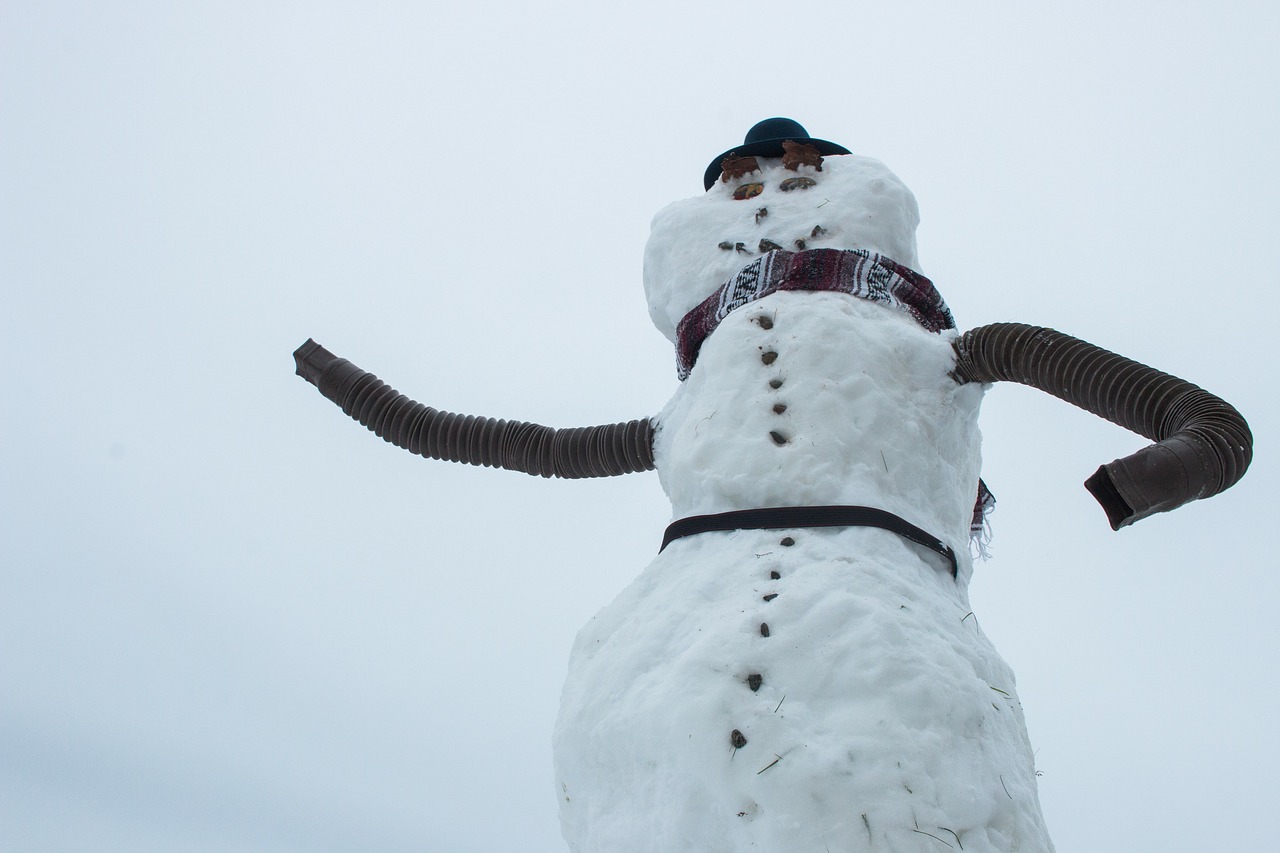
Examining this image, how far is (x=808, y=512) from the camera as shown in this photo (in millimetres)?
2412

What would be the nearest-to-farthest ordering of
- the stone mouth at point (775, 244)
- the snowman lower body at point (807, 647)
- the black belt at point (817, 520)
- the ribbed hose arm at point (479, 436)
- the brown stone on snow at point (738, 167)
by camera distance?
1. the snowman lower body at point (807, 647)
2. the black belt at point (817, 520)
3. the stone mouth at point (775, 244)
4. the ribbed hose arm at point (479, 436)
5. the brown stone on snow at point (738, 167)

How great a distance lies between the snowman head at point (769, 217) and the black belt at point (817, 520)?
0.87m

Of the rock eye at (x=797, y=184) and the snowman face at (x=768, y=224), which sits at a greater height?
the rock eye at (x=797, y=184)

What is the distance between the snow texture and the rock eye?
0.42 feet

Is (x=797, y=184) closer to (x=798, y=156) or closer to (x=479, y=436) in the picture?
(x=798, y=156)

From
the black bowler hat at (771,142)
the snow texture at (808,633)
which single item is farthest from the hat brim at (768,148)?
the snow texture at (808,633)

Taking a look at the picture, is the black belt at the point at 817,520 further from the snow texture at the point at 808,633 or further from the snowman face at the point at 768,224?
the snowman face at the point at 768,224

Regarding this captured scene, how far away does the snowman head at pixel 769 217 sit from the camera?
3068mm

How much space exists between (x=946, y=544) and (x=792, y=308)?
71 centimetres

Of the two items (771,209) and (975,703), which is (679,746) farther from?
(771,209)

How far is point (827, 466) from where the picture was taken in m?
2.47

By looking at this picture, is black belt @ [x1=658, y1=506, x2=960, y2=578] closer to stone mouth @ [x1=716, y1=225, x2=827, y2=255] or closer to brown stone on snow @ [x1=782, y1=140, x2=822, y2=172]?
stone mouth @ [x1=716, y1=225, x2=827, y2=255]

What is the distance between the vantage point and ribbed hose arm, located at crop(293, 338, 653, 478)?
3.22 metres

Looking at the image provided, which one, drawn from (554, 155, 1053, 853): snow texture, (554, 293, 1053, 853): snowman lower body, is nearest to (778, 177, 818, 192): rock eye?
(554, 155, 1053, 853): snow texture
